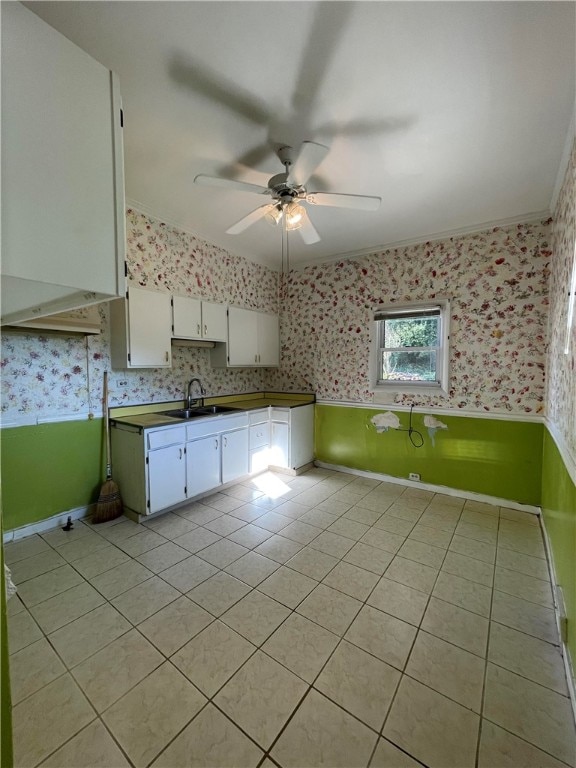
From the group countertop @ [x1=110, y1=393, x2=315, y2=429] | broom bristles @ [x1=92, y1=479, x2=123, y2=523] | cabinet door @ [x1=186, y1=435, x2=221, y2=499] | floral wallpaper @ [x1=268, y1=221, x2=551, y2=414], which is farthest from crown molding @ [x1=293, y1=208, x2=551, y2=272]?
broom bristles @ [x1=92, y1=479, x2=123, y2=523]

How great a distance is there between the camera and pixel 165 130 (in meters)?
1.89

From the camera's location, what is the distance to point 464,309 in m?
3.16

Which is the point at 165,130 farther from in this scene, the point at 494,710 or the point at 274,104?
the point at 494,710

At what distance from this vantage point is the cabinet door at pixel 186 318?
3.11 m

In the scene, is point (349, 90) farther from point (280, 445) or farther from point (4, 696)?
point (280, 445)

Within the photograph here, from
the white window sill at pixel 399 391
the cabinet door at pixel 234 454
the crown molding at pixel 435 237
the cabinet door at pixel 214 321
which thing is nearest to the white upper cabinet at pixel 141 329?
the cabinet door at pixel 214 321

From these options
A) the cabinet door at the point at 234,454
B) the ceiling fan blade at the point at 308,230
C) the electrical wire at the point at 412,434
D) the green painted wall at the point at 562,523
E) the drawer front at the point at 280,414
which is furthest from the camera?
the drawer front at the point at 280,414

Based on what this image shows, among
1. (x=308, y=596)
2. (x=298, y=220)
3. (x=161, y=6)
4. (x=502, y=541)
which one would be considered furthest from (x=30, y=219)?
(x=502, y=541)

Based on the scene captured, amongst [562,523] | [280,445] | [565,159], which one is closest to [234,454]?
[280,445]

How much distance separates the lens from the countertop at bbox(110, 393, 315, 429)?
9.11 ft

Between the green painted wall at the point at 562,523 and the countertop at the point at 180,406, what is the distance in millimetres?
2472

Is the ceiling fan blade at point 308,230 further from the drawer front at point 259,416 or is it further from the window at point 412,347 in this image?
the drawer front at point 259,416

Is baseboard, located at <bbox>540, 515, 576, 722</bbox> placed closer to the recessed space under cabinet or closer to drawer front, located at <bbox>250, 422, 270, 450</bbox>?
the recessed space under cabinet

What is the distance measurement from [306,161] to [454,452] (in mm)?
2971
